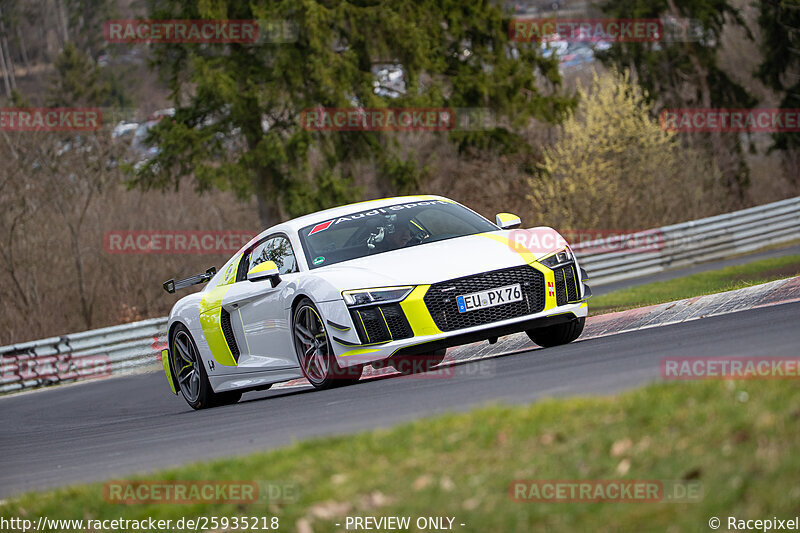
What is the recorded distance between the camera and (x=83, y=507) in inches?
248

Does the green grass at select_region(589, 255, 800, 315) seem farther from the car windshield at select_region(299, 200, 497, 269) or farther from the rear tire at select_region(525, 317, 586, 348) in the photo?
the car windshield at select_region(299, 200, 497, 269)

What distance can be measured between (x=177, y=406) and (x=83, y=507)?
281 inches

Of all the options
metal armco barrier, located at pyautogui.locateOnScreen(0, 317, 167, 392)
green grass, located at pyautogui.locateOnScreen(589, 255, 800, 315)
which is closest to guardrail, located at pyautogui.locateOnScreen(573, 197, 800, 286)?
green grass, located at pyautogui.locateOnScreen(589, 255, 800, 315)

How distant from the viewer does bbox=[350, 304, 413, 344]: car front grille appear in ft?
30.7

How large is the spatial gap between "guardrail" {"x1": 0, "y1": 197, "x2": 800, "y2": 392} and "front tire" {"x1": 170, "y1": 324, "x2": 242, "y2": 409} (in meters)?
10.3

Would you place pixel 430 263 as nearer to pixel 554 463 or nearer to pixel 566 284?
pixel 566 284

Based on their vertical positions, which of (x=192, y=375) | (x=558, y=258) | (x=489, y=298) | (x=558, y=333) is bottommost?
(x=192, y=375)

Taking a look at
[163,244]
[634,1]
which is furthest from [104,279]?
[634,1]

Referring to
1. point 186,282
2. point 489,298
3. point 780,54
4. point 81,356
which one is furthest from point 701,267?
point 489,298

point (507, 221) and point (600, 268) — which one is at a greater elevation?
point (507, 221)

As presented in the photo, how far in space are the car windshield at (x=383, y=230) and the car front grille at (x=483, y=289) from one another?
1093 mm

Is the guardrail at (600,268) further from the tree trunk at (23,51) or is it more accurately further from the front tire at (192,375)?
the tree trunk at (23,51)

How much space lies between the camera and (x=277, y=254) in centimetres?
1108

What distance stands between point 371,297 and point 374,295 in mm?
29
